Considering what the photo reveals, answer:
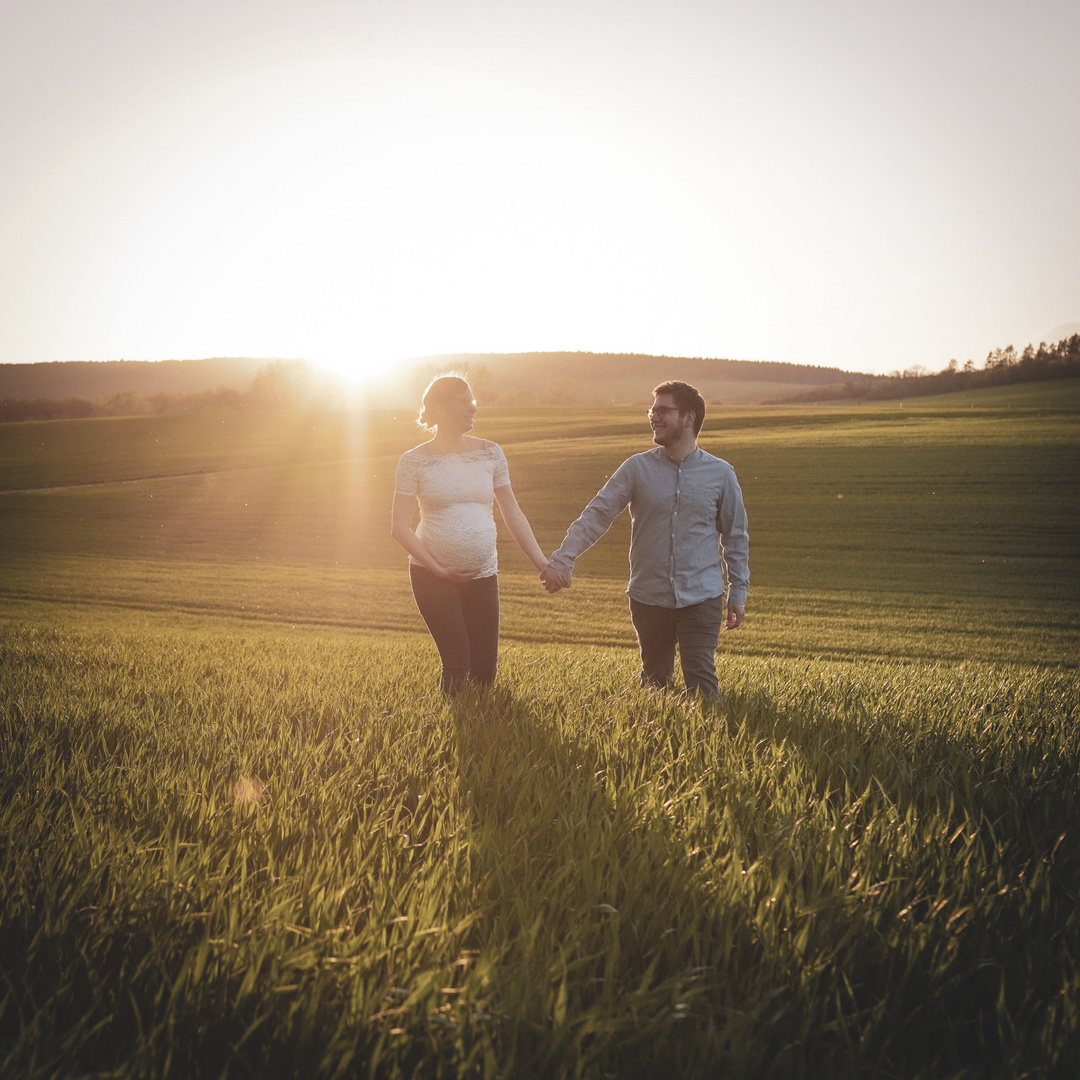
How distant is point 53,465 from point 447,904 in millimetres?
64951

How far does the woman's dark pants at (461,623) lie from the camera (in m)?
5.05

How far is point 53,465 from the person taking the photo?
5588 centimetres

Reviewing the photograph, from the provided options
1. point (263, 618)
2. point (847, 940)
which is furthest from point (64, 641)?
point (847, 940)

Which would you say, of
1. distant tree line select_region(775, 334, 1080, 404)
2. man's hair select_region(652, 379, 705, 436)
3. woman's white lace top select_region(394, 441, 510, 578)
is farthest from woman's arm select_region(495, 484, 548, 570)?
distant tree line select_region(775, 334, 1080, 404)

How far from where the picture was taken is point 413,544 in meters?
4.95

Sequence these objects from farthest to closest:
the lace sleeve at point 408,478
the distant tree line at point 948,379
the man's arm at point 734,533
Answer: the distant tree line at point 948,379 < the man's arm at point 734,533 < the lace sleeve at point 408,478

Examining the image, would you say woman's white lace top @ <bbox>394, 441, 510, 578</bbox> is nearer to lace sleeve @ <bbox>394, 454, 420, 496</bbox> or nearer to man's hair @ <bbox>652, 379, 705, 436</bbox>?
lace sleeve @ <bbox>394, 454, 420, 496</bbox>

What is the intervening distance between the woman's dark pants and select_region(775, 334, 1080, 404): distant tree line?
87.7 meters

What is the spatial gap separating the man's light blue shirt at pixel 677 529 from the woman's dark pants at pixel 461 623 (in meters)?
0.59

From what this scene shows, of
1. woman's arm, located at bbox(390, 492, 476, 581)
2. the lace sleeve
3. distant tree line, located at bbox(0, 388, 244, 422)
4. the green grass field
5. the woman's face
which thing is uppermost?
distant tree line, located at bbox(0, 388, 244, 422)

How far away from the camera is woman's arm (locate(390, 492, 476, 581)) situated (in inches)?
195

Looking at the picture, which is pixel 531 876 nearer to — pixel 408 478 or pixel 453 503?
pixel 453 503

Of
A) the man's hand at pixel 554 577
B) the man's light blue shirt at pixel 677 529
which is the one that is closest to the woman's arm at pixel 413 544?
the man's hand at pixel 554 577

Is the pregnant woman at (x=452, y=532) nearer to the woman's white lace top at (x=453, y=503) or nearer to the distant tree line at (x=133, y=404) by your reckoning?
the woman's white lace top at (x=453, y=503)
